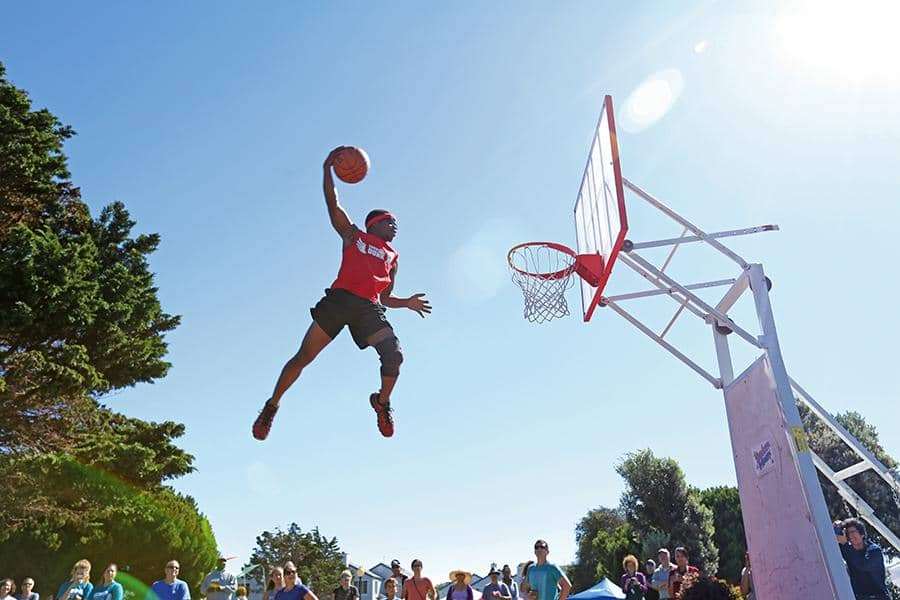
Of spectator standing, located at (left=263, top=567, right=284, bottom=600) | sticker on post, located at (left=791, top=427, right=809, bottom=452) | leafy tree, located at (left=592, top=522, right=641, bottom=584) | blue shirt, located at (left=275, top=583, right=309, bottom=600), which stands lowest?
blue shirt, located at (left=275, top=583, right=309, bottom=600)

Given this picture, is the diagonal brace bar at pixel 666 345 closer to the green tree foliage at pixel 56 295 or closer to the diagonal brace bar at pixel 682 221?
the diagonal brace bar at pixel 682 221

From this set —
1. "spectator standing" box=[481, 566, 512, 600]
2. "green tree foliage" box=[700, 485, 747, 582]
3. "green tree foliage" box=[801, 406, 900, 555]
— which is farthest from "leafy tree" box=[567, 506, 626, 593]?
"spectator standing" box=[481, 566, 512, 600]

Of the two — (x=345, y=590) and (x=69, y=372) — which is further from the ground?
(x=69, y=372)

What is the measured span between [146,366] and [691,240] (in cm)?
1747

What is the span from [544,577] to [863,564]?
11.6 feet

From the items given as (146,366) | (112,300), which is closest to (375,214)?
(112,300)

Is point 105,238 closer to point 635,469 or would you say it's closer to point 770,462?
point 770,462

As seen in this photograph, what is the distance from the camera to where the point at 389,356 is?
5031 millimetres

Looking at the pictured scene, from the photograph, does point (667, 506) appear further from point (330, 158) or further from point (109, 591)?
point (330, 158)

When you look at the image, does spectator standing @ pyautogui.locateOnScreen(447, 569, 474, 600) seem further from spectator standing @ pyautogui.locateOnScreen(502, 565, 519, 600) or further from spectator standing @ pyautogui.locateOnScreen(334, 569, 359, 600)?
spectator standing @ pyautogui.locateOnScreen(334, 569, 359, 600)

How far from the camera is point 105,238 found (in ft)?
69.6

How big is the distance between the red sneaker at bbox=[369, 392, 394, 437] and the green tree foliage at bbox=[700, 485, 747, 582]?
31219 mm

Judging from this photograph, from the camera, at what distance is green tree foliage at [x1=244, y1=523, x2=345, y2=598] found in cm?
4653

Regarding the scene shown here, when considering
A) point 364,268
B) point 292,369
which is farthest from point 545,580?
point 364,268
